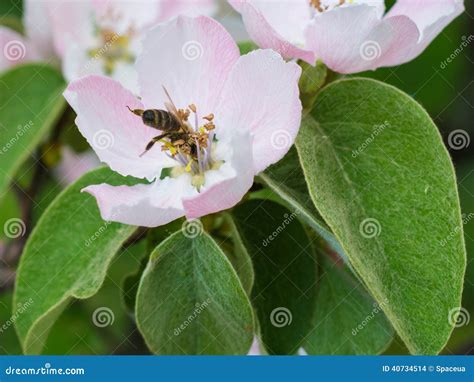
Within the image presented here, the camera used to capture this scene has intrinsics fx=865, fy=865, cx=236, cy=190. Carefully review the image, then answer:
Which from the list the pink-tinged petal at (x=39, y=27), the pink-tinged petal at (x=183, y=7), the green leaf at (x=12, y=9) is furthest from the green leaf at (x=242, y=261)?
the green leaf at (x=12, y=9)

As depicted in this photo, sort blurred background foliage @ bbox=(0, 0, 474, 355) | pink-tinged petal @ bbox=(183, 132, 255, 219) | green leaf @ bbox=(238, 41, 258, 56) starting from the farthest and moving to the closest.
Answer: blurred background foliage @ bbox=(0, 0, 474, 355) < green leaf @ bbox=(238, 41, 258, 56) < pink-tinged petal @ bbox=(183, 132, 255, 219)

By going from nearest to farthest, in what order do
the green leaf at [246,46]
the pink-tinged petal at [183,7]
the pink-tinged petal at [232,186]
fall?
the pink-tinged petal at [232,186]
the green leaf at [246,46]
the pink-tinged petal at [183,7]

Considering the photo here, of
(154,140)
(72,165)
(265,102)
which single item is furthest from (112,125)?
(72,165)

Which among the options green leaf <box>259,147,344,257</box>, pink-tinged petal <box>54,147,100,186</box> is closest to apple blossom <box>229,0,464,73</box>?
green leaf <box>259,147,344,257</box>

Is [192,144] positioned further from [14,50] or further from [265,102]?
[14,50]

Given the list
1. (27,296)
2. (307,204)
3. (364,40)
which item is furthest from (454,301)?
(27,296)

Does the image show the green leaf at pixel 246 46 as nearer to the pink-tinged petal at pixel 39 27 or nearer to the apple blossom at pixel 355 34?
the apple blossom at pixel 355 34

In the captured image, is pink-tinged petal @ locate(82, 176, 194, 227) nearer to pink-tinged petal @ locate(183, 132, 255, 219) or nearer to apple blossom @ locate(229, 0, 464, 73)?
pink-tinged petal @ locate(183, 132, 255, 219)
